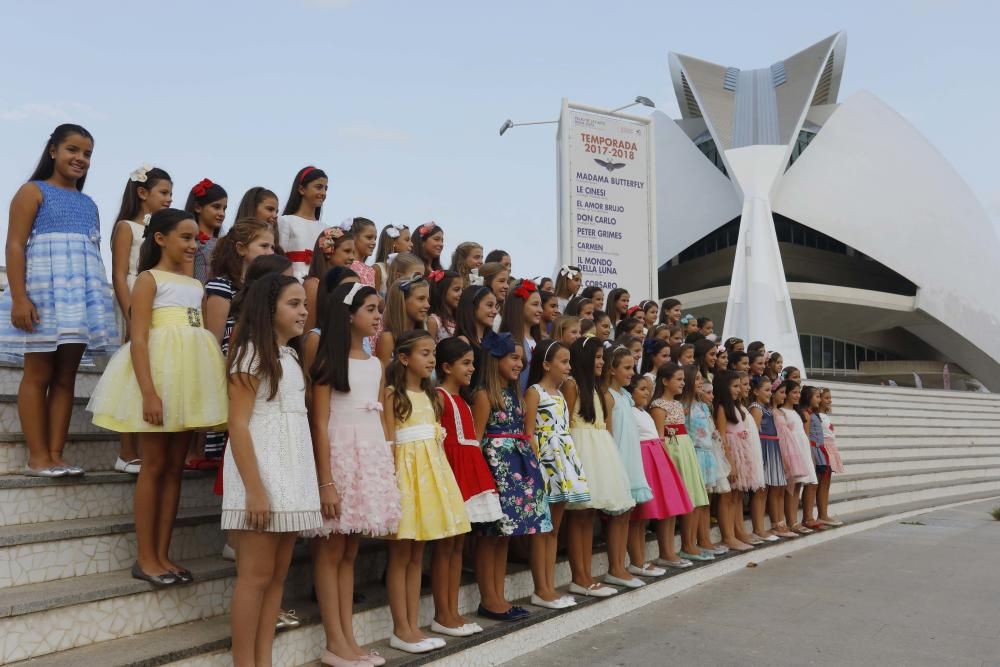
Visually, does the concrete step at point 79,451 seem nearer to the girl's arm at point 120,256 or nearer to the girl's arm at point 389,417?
the girl's arm at point 120,256

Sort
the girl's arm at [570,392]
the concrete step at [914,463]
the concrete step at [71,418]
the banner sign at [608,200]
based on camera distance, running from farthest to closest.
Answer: the banner sign at [608,200] < the concrete step at [914,463] < the girl's arm at [570,392] < the concrete step at [71,418]

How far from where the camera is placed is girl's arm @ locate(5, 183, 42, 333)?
10.8 ft

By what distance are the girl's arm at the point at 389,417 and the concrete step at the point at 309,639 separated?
0.63 meters

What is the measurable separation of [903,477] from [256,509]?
9.95 m

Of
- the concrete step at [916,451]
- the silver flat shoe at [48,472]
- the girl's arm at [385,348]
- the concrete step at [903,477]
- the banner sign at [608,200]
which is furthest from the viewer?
the concrete step at [916,451]

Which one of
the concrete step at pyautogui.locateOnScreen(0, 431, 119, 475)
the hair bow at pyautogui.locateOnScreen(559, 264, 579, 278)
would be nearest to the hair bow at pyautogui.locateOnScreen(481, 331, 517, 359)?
the concrete step at pyautogui.locateOnScreen(0, 431, 119, 475)

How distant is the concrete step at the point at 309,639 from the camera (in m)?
2.50

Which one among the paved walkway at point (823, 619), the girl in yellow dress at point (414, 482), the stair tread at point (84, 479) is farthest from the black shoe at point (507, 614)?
the stair tread at point (84, 479)

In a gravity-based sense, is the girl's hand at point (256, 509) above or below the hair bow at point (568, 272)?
below

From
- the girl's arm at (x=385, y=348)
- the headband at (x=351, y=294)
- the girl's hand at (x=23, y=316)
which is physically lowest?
the girl's arm at (x=385, y=348)

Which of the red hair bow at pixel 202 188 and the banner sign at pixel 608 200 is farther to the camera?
the banner sign at pixel 608 200

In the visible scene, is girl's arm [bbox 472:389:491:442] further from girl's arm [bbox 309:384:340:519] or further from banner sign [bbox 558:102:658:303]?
banner sign [bbox 558:102:658:303]

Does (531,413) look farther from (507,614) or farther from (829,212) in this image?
(829,212)

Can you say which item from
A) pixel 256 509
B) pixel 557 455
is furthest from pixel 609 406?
pixel 256 509
